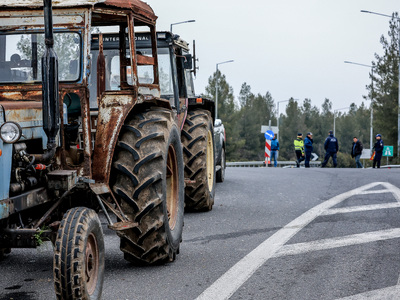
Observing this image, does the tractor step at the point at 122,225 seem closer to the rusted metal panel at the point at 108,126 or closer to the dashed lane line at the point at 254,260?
the rusted metal panel at the point at 108,126

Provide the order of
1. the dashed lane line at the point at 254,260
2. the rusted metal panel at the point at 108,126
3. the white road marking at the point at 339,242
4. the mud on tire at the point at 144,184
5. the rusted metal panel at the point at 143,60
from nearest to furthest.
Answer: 1. the dashed lane line at the point at 254,260
2. the rusted metal panel at the point at 108,126
3. the mud on tire at the point at 144,184
4. the rusted metal panel at the point at 143,60
5. the white road marking at the point at 339,242

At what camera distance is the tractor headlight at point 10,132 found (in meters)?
4.69

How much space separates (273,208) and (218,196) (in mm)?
2197

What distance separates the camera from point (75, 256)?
4707mm

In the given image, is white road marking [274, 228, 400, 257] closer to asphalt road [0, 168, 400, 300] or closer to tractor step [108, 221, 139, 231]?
asphalt road [0, 168, 400, 300]

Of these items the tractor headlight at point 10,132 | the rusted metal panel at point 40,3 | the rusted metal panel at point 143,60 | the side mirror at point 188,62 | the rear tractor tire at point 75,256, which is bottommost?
the rear tractor tire at point 75,256

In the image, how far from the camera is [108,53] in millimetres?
9664

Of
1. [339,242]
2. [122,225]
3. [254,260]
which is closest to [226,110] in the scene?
[339,242]

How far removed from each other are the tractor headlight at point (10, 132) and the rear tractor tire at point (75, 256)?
662mm

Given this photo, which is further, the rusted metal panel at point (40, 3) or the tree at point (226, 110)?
the tree at point (226, 110)

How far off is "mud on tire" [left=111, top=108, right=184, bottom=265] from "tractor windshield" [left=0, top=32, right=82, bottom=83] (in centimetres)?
76

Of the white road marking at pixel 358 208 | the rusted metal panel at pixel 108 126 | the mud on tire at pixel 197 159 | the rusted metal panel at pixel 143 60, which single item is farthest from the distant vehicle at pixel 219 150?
the rusted metal panel at pixel 108 126

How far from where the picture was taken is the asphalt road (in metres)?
5.64

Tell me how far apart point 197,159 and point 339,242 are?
10.4 ft
